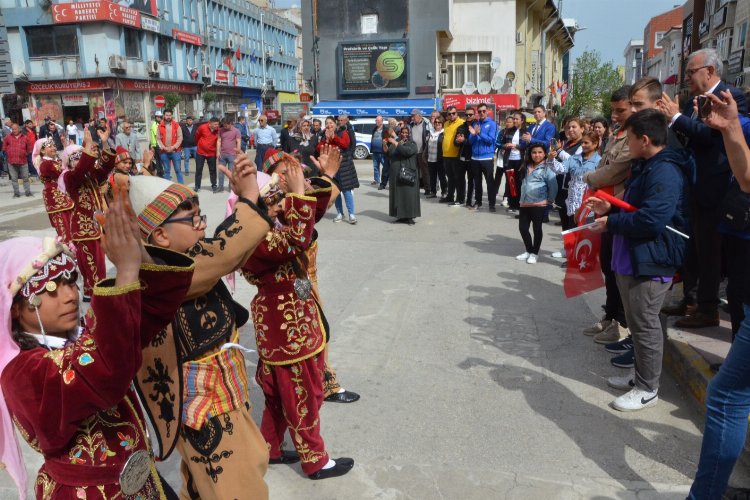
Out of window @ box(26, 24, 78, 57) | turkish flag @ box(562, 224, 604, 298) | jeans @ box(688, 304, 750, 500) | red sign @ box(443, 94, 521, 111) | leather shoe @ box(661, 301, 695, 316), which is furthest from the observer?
window @ box(26, 24, 78, 57)

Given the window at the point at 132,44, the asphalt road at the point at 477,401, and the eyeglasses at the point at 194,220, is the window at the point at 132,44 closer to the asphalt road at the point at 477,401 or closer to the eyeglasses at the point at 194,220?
the asphalt road at the point at 477,401

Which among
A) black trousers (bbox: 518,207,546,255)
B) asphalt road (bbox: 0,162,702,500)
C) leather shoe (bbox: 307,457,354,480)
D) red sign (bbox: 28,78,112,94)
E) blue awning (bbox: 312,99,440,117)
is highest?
red sign (bbox: 28,78,112,94)

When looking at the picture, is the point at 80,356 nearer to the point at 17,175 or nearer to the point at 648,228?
the point at 648,228

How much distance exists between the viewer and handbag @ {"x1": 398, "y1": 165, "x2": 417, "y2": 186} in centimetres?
1048

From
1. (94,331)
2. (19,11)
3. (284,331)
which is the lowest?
(284,331)

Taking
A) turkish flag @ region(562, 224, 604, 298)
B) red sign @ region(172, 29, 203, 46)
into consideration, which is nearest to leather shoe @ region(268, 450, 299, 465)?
turkish flag @ region(562, 224, 604, 298)

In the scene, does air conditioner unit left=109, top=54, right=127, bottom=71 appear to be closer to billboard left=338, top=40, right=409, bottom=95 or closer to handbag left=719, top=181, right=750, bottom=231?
billboard left=338, top=40, right=409, bottom=95

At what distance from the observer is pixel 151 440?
2012 mm

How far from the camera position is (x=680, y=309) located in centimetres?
536

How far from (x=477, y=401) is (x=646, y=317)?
49.4 inches

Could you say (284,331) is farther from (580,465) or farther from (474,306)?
(474,306)

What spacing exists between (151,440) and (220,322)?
572mm

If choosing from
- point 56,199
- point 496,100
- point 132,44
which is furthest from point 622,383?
point 132,44

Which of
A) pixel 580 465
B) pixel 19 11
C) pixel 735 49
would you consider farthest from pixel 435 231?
pixel 19 11
